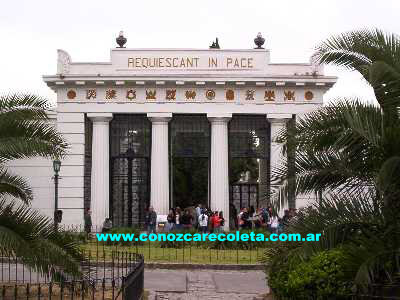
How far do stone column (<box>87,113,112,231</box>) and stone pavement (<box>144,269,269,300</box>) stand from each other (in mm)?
13936

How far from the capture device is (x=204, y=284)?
49.2 feet

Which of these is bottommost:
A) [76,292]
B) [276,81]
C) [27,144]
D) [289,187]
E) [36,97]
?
[76,292]

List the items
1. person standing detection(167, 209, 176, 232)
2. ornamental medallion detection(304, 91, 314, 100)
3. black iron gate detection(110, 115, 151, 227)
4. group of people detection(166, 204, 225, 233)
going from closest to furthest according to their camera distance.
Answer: group of people detection(166, 204, 225, 233)
person standing detection(167, 209, 176, 232)
ornamental medallion detection(304, 91, 314, 100)
black iron gate detection(110, 115, 151, 227)

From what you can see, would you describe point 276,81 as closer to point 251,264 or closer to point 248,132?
point 248,132

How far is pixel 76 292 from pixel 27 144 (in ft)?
8.54

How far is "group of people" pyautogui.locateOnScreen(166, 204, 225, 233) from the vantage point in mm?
26688

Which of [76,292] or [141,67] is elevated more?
[141,67]

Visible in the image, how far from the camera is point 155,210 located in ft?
103

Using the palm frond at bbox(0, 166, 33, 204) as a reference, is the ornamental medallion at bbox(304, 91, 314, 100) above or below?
above

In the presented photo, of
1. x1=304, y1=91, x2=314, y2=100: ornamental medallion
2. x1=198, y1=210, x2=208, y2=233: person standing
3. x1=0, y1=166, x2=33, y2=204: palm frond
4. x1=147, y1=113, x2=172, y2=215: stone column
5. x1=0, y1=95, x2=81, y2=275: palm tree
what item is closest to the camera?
x1=0, y1=95, x2=81, y2=275: palm tree

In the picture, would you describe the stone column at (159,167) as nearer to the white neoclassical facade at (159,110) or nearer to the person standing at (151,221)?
the white neoclassical facade at (159,110)

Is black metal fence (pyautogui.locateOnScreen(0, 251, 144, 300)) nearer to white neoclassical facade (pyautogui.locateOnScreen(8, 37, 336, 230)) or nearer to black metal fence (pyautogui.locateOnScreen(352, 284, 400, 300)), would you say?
black metal fence (pyautogui.locateOnScreen(352, 284, 400, 300))

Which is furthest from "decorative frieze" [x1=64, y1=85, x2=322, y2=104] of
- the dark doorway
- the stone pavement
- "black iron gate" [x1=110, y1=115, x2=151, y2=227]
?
the dark doorway

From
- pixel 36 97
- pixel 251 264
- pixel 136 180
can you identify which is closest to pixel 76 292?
pixel 36 97
